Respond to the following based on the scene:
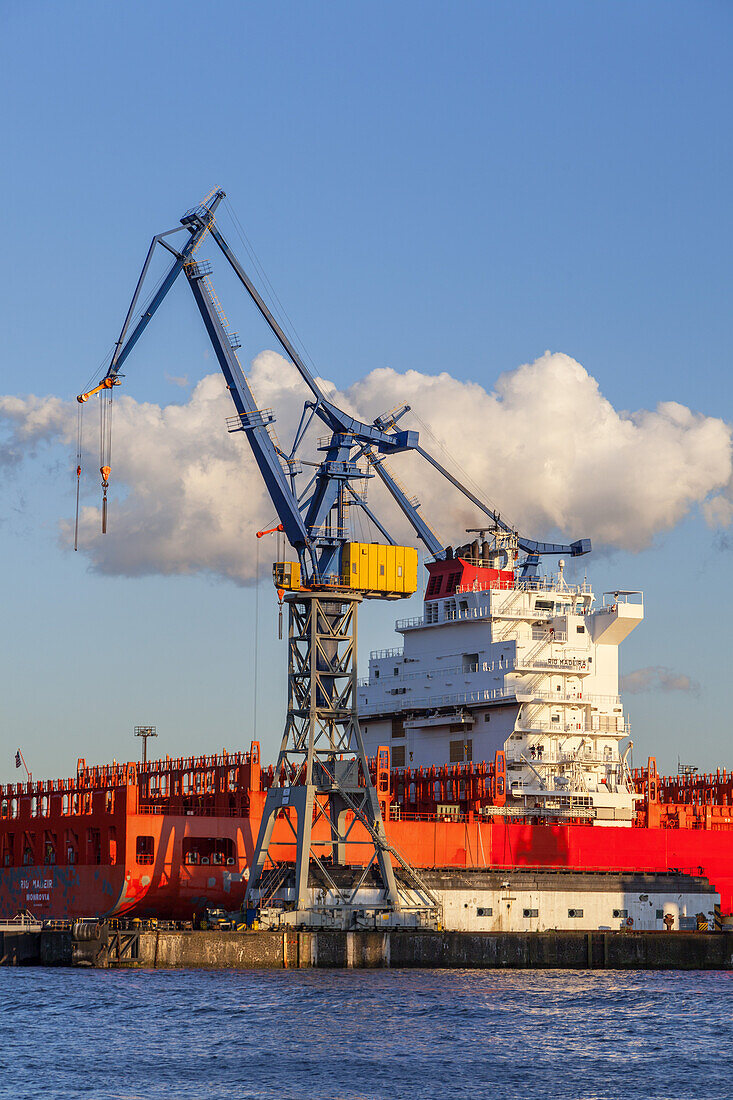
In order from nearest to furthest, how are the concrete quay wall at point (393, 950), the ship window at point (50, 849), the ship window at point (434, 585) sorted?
the concrete quay wall at point (393, 950) < the ship window at point (50, 849) < the ship window at point (434, 585)

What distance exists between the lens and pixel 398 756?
6831 centimetres

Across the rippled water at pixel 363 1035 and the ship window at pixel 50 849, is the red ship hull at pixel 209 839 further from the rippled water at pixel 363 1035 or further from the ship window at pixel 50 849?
the rippled water at pixel 363 1035

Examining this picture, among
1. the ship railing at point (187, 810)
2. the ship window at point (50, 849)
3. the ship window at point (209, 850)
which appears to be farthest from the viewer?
the ship window at point (50, 849)

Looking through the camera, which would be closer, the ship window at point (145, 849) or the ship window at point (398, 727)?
the ship window at point (145, 849)

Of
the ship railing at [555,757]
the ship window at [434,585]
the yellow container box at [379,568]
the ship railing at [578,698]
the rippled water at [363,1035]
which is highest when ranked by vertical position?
the ship window at [434,585]

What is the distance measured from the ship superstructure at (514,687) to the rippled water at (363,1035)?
13.1 m

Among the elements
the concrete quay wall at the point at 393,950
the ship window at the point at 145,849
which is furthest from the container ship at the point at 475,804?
the concrete quay wall at the point at 393,950

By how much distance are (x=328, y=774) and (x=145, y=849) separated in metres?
6.46

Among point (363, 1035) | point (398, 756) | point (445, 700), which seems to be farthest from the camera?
point (398, 756)

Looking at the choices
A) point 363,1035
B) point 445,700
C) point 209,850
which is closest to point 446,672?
point 445,700

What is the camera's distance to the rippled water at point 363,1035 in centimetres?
3412

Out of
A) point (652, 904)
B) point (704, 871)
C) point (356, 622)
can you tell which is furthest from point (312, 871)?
point (704, 871)

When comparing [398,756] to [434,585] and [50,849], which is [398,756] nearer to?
[434,585]

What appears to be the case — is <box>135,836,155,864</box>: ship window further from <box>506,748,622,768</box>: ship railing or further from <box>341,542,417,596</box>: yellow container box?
<box>506,748,622,768</box>: ship railing
